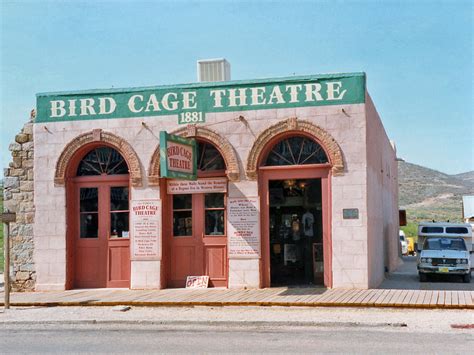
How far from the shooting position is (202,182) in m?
18.0

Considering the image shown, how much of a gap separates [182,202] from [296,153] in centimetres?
334

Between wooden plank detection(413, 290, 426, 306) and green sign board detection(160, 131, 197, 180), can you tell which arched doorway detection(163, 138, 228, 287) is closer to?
green sign board detection(160, 131, 197, 180)

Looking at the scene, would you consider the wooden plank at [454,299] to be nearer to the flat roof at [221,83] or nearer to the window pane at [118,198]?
the flat roof at [221,83]

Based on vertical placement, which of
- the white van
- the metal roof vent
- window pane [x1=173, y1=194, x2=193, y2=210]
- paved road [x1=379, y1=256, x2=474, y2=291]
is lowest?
paved road [x1=379, y1=256, x2=474, y2=291]

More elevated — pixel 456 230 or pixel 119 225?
pixel 119 225

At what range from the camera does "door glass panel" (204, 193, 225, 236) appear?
58.8 ft

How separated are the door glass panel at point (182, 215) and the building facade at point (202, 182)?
3 cm

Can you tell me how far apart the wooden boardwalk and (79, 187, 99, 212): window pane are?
2.34 metres

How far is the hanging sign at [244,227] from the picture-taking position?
17.3 meters

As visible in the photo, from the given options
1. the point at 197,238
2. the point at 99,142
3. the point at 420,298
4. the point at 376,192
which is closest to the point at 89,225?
the point at 99,142

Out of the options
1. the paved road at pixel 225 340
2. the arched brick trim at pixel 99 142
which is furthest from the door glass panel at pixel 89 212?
the paved road at pixel 225 340

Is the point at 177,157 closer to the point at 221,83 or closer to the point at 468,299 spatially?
the point at 221,83

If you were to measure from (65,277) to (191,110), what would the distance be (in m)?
5.64

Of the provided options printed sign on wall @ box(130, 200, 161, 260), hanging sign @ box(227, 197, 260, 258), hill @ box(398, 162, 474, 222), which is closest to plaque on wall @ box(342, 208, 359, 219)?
hanging sign @ box(227, 197, 260, 258)
